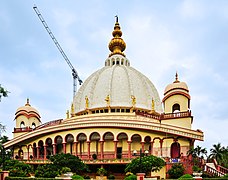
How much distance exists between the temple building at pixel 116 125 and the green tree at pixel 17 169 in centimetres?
656

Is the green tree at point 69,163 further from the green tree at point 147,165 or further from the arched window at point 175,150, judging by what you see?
the arched window at point 175,150

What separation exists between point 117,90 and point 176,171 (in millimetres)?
19468

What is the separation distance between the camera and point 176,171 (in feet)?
103

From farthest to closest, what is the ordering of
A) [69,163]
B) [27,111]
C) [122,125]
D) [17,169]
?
[27,111] → [122,125] → [69,163] → [17,169]

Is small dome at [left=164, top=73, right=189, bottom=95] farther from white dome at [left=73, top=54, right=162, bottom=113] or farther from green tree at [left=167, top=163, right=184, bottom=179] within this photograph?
green tree at [left=167, top=163, right=184, bottom=179]

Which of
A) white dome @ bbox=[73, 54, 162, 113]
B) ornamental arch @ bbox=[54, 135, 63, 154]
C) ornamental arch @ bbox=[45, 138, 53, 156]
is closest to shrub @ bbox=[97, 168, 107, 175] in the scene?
ornamental arch @ bbox=[54, 135, 63, 154]

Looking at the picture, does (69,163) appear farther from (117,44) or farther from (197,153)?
(117,44)

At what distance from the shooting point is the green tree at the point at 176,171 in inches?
1231

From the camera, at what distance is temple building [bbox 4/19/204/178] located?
128 ft

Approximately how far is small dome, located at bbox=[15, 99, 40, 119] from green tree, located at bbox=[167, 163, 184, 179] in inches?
1246

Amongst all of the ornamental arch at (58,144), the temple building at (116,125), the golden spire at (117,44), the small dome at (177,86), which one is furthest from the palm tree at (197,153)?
the golden spire at (117,44)

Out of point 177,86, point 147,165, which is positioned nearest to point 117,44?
point 177,86

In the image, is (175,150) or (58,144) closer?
(175,150)

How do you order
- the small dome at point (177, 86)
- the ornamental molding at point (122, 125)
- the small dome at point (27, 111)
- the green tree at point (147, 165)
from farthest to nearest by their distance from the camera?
the small dome at point (27, 111)
the small dome at point (177, 86)
the ornamental molding at point (122, 125)
the green tree at point (147, 165)
